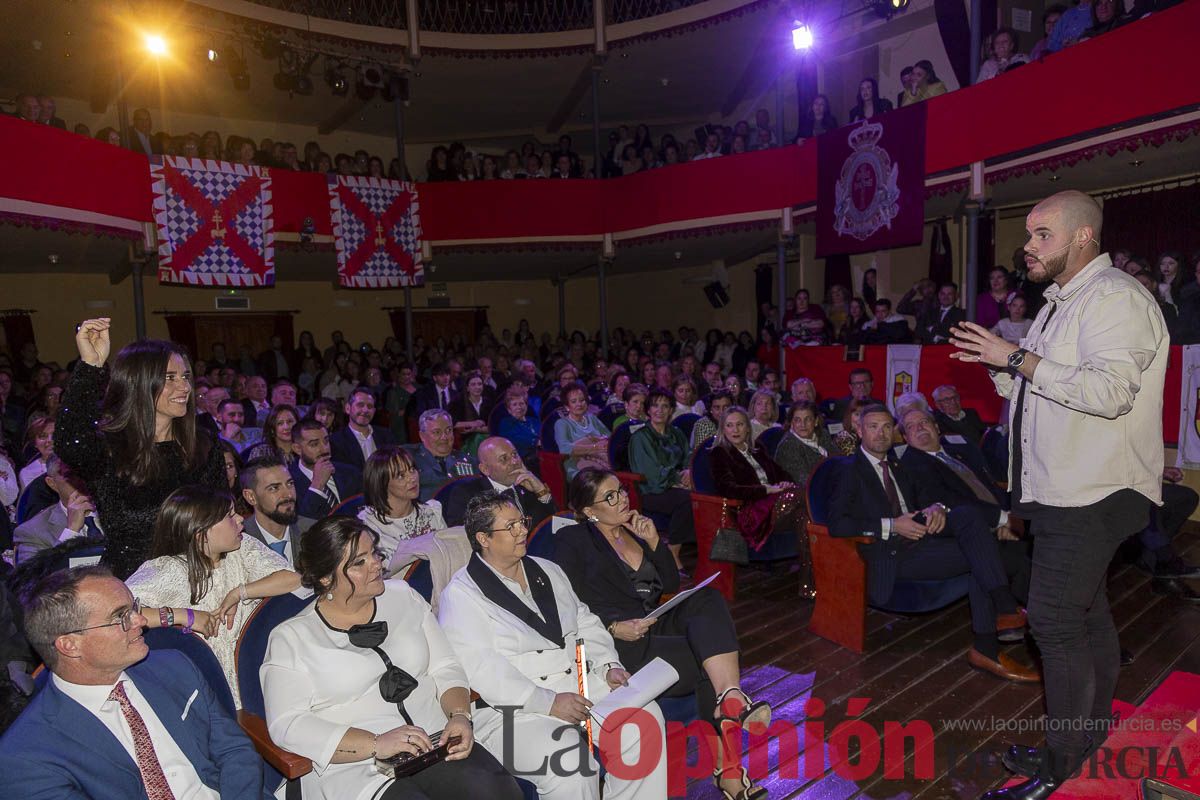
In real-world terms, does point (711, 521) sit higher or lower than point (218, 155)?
lower

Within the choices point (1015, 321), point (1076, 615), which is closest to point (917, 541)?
point (1076, 615)

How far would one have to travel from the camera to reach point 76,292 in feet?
40.9

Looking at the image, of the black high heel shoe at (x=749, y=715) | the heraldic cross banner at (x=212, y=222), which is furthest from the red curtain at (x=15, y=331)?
the black high heel shoe at (x=749, y=715)

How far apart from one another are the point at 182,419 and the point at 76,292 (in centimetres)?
1237

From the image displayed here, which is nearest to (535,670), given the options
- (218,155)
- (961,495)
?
(961,495)

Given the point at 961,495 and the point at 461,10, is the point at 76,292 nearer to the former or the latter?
the point at 461,10

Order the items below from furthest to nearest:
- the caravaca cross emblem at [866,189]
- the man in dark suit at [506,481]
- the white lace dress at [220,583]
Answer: the caravaca cross emblem at [866,189]
the man in dark suit at [506,481]
the white lace dress at [220,583]

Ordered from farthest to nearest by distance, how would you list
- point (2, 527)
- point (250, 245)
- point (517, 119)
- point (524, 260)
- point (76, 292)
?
point (517, 119)
point (524, 260)
point (76, 292)
point (250, 245)
point (2, 527)

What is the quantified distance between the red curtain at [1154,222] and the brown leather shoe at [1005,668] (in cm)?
638

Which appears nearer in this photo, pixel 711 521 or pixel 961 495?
pixel 961 495

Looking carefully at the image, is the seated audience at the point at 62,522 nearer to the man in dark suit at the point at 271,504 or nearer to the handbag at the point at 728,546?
the man in dark suit at the point at 271,504

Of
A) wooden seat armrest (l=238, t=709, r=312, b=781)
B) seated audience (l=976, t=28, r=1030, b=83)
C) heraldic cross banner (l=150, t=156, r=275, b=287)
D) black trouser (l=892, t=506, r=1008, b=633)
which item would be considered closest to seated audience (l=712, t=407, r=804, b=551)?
black trouser (l=892, t=506, r=1008, b=633)

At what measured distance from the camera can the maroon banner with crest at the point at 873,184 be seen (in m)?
8.25

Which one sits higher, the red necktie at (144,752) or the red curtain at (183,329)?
the red curtain at (183,329)
